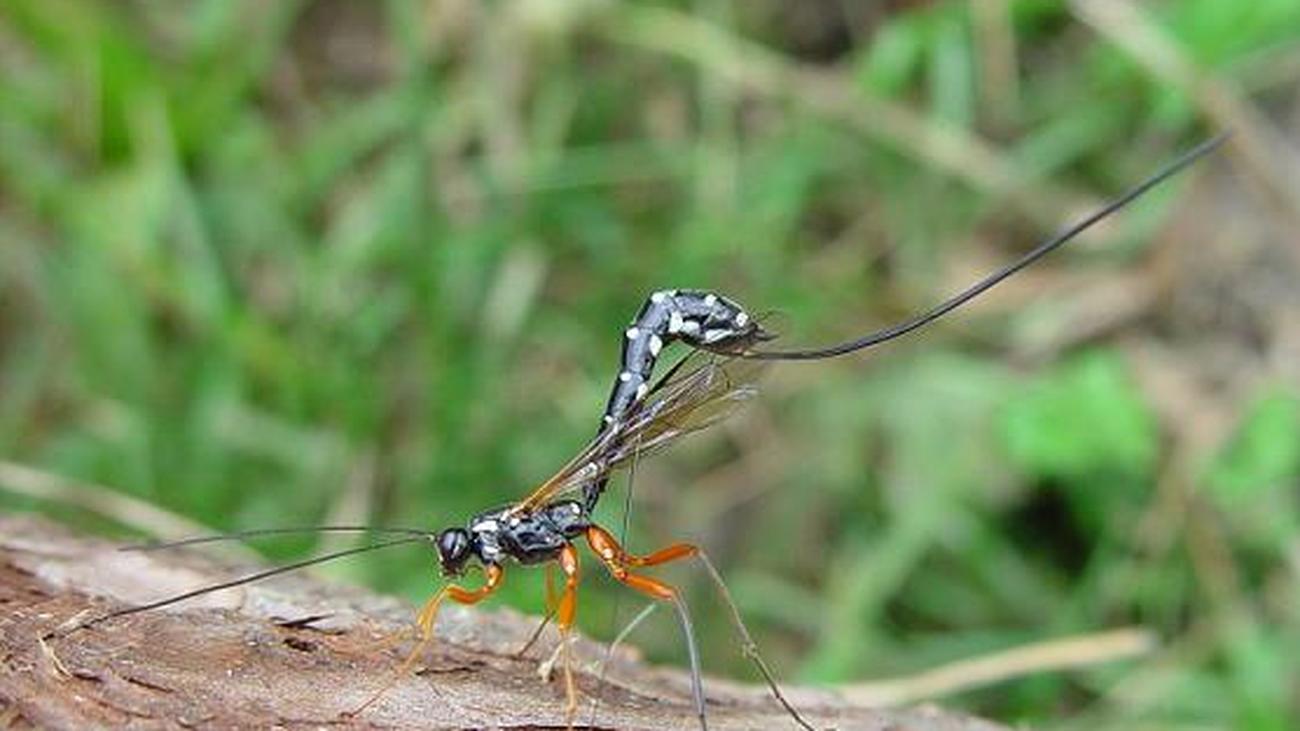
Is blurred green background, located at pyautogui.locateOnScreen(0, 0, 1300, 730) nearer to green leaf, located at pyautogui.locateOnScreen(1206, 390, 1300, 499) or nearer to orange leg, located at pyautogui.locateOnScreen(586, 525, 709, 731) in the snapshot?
green leaf, located at pyautogui.locateOnScreen(1206, 390, 1300, 499)

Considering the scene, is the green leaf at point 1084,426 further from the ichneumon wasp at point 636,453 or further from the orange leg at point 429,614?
the orange leg at point 429,614

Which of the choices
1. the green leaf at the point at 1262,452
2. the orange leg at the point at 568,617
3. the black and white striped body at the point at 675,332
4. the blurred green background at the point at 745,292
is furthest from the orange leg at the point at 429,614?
the green leaf at the point at 1262,452

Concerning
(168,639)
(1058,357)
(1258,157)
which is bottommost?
(168,639)

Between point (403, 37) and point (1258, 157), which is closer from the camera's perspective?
point (1258, 157)

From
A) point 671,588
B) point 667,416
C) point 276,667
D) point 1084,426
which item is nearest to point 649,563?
point 671,588

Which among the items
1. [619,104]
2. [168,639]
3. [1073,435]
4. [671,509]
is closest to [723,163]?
[619,104]

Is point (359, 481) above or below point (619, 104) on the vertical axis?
below

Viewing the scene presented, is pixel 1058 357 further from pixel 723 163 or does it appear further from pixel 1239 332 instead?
pixel 723 163
